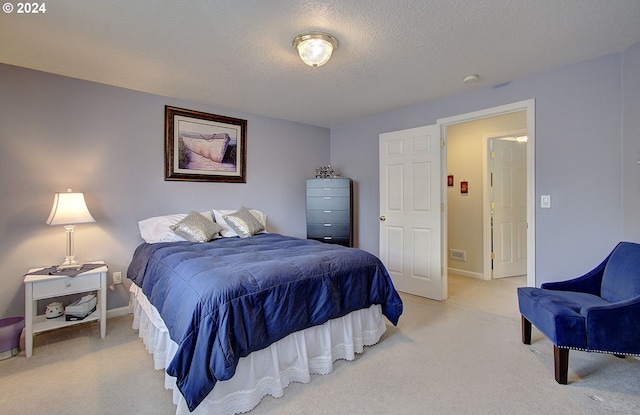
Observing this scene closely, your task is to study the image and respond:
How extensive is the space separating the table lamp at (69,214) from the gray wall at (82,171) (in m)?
0.22

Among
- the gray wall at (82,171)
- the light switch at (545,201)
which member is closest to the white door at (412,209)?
the light switch at (545,201)

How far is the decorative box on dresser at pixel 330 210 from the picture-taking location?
14.1ft

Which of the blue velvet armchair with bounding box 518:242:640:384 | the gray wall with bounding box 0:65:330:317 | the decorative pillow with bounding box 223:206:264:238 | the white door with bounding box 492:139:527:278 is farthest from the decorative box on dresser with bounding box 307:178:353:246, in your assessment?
the blue velvet armchair with bounding box 518:242:640:384

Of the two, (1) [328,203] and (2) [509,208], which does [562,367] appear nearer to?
(1) [328,203]

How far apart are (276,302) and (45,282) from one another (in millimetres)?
1962

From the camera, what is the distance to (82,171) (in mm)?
2924

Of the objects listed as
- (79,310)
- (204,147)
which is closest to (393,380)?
(79,310)

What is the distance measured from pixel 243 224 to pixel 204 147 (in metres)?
1.07

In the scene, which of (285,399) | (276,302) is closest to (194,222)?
(276,302)

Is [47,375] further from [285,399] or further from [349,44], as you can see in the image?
[349,44]

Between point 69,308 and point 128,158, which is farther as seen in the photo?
point 128,158

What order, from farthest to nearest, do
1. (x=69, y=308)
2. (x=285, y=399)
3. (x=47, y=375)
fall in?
(x=69, y=308) → (x=47, y=375) → (x=285, y=399)

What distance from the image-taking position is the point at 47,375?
2.07 meters

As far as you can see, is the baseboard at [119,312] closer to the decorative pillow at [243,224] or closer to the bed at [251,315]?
the bed at [251,315]
